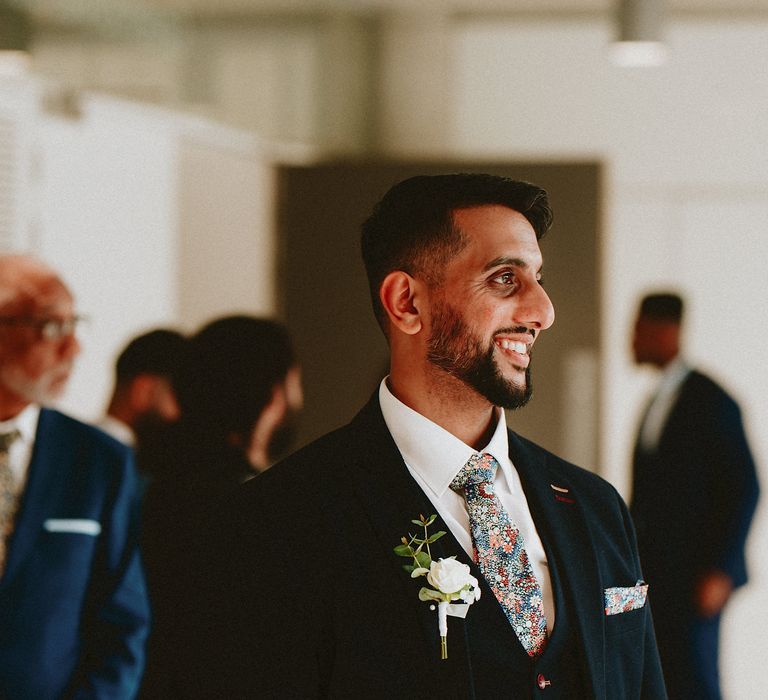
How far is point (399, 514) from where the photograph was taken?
1.37 m

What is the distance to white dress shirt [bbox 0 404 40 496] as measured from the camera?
2.39 meters

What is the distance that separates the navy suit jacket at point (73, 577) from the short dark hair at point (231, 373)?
0.71 ft

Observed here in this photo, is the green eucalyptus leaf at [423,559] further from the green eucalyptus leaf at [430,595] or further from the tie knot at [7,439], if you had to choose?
the tie knot at [7,439]

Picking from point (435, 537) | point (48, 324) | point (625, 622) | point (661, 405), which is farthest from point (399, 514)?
point (661, 405)

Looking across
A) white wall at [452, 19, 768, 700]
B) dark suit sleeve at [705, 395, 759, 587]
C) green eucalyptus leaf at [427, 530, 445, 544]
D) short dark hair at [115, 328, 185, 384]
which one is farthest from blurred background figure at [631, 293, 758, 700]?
green eucalyptus leaf at [427, 530, 445, 544]

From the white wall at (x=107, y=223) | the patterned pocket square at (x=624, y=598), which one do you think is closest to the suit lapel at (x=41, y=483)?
the patterned pocket square at (x=624, y=598)

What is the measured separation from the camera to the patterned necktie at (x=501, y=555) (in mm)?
1344

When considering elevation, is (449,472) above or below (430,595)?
above

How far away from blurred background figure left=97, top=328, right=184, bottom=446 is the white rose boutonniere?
6.95ft

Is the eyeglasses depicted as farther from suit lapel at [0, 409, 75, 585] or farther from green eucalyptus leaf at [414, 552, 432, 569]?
green eucalyptus leaf at [414, 552, 432, 569]

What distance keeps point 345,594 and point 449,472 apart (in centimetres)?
21

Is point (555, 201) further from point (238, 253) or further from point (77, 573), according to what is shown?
point (77, 573)

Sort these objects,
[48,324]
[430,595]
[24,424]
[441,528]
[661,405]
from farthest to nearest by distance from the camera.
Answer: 1. [661,405]
2. [48,324]
3. [24,424]
4. [441,528]
5. [430,595]

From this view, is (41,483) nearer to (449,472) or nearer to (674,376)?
(449,472)
